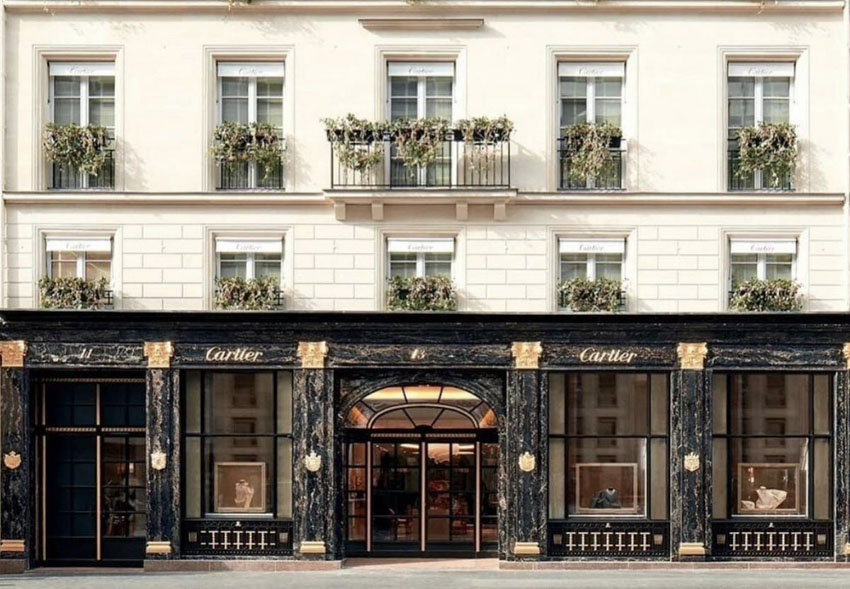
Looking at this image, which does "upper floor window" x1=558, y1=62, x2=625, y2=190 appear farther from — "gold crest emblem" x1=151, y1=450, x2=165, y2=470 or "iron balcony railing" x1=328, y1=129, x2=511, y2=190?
"gold crest emblem" x1=151, y1=450, x2=165, y2=470

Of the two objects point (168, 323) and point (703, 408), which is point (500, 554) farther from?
point (168, 323)

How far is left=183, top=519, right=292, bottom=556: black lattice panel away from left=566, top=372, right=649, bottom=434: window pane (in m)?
6.14

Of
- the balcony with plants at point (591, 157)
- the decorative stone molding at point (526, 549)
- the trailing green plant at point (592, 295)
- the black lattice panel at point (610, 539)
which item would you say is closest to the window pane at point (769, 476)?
the black lattice panel at point (610, 539)

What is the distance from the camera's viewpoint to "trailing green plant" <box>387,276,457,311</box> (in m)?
24.1

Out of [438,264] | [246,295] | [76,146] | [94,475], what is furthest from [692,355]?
[76,146]

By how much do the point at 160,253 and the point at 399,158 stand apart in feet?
16.8

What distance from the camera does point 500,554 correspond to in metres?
24.3

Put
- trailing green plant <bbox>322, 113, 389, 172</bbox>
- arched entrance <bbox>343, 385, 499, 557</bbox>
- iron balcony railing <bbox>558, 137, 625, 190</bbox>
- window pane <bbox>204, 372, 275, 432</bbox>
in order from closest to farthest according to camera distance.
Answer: trailing green plant <bbox>322, 113, 389, 172</bbox>
iron balcony railing <bbox>558, 137, 625, 190</bbox>
window pane <bbox>204, 372, 275, 432</bbox>
arched entrance <bbox>343, 385, 499, 557</bbox>

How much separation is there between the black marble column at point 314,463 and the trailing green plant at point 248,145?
4.22m

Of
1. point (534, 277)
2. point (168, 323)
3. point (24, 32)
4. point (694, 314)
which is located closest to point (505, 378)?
point (534, 277)

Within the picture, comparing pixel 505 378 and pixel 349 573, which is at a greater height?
pixel 505 378

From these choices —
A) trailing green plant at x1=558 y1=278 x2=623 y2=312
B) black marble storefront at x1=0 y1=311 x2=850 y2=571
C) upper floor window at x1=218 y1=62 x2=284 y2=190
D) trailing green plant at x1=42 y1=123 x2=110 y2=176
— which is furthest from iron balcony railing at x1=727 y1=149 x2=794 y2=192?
trailing green plant at x1=42 y1=123 x2=110 y2=176

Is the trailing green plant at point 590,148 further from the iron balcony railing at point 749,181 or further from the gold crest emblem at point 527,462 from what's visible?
the gold crest emblem at point 527,462

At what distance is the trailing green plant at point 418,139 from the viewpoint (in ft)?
78.5
